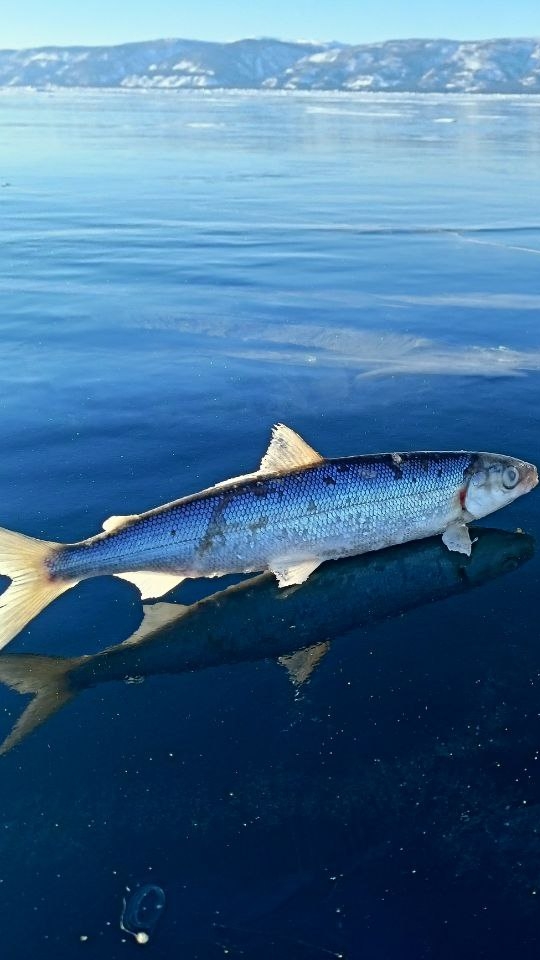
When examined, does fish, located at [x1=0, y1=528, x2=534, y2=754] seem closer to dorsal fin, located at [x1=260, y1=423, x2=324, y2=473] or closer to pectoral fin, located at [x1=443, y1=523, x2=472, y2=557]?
pectoral fin, located at [x1=443, y1=523, x2=472, y2=557]

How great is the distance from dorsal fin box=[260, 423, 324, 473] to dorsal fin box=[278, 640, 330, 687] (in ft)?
4.86

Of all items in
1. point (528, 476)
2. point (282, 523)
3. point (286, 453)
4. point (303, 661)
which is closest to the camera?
point (303, 661)

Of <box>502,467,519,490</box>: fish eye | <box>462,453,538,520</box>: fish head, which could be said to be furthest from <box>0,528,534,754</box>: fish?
<box>502,467,519,490</box>: fish eye

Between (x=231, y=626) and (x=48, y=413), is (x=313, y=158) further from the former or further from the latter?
(x=231, y=626)

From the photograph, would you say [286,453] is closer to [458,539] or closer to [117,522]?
[117,522]

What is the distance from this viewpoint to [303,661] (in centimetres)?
579

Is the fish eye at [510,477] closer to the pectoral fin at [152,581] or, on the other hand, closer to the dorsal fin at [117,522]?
the pectoral fin at [152,581]

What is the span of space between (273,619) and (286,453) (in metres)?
1.34

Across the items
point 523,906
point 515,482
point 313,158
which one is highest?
point 313,158

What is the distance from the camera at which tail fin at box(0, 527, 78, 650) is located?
18.8 feet

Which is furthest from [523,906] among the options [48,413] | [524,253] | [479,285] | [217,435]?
[524,253]

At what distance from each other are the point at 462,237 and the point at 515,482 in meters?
15.5

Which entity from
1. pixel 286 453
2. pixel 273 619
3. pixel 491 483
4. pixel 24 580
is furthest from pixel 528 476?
pixel 24 580

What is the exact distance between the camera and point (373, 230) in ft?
71.7
